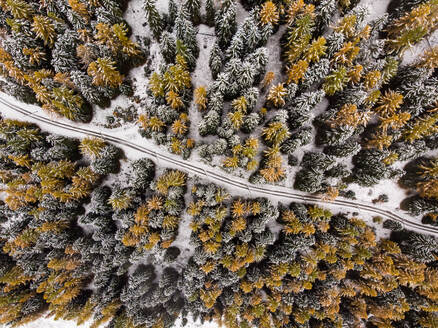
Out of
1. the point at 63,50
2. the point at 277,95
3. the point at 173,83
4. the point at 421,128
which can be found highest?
the point at 63,50

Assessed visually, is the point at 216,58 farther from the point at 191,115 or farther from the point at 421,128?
the point at 421,128

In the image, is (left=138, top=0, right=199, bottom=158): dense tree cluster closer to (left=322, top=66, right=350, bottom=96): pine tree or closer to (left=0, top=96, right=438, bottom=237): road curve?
(left=0, top=96, right=438, bottom=237): road curve

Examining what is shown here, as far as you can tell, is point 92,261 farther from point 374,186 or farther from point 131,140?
point 374,186

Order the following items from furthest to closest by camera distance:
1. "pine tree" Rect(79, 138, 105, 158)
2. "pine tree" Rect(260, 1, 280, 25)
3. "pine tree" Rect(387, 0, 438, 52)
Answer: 1. "pine tree" Rect(79, 138, 105, 158)
2. "pine tree" Rect(260, 1, 280, 25)
3. "pine tree" Rect(387, 0, 438, 52)

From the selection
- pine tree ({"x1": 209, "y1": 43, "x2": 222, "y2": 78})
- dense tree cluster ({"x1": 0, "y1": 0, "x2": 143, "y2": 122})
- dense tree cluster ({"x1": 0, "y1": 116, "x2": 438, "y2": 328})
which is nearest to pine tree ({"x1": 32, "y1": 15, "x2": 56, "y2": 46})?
dense tree cluster ({"x1": 0, "y1": 0, "x2": 143, "y2": 122})

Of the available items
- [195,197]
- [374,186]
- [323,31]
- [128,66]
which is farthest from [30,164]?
[374,186]

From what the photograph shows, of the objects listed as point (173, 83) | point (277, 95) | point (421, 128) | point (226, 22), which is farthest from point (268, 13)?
point (421, 128)
